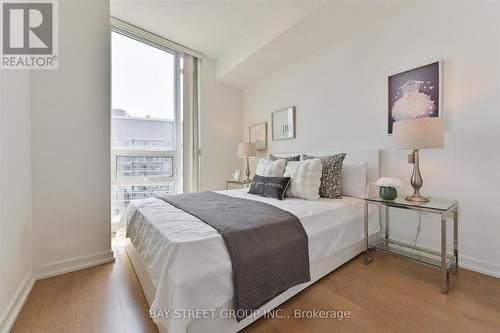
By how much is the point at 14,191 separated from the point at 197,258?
4.68ft

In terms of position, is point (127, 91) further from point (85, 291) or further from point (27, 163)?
point (85, 291)

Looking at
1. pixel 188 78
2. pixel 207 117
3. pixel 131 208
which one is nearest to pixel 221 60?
pixel 188 78

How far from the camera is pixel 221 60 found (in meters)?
3.65

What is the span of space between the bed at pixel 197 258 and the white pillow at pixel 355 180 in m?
0.38

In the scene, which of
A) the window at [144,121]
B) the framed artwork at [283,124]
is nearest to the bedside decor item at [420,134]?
the framed artwork at [283,124]

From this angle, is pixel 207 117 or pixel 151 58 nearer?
pixel 151 58

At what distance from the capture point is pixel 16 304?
4.30 ft

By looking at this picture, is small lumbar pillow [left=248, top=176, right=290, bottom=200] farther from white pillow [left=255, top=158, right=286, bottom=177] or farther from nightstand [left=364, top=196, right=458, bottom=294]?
nightstand [left=364, top=196, right=458, bottom=294]

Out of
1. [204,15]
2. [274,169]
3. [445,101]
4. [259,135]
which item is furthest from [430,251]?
[204,15]

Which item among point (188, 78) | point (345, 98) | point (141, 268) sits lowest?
point (141, 268)

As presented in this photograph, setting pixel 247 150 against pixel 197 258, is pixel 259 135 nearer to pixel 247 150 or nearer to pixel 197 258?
pixel 247 150

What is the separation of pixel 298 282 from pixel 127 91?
328cm

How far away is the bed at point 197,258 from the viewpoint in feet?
3.08

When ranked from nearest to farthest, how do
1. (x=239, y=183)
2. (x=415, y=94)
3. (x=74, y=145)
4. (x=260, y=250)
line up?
(x=260, y=250) → (x=74, y=145) → (x=415, y=94) → (x=239, y=183)
